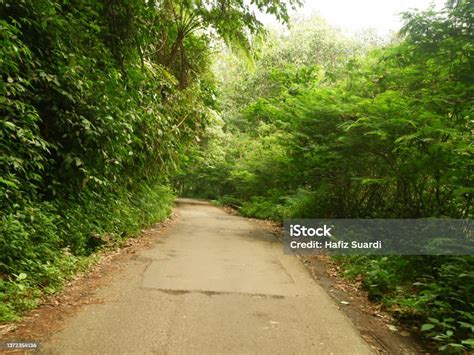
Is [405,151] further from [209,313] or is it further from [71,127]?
[71,127]

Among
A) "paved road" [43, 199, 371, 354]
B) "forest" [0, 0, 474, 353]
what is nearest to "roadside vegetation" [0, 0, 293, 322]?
"forest" [0, 0, 474, 353]

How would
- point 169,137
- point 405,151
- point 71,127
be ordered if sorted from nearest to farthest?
1. point 71,127
2. point 405,151
3. point 169,137

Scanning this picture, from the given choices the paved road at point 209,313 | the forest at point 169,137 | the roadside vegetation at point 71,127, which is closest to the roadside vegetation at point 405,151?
the forest at point 169,137

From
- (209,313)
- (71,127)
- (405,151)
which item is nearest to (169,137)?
(71,127)

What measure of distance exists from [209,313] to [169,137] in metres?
6.08

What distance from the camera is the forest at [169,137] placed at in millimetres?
4496

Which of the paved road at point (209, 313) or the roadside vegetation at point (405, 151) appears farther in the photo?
the roadside vegetation at point (405, 151)

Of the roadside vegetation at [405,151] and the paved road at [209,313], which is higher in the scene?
the roadside vegetation at [405,151]

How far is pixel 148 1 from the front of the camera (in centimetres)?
789

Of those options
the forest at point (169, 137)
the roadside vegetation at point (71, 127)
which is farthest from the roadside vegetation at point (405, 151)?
the roadside vegetation at point (71, 127)

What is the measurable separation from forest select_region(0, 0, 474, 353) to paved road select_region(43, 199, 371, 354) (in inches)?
32.0

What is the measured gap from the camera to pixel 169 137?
9.45 metres

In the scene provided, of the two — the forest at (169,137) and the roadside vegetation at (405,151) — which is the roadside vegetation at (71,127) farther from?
the roadside vegetation at (405,151)

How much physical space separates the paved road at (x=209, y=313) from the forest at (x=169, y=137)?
812 millimetres
